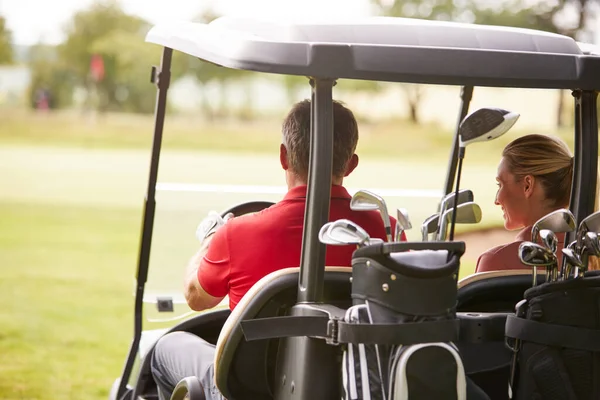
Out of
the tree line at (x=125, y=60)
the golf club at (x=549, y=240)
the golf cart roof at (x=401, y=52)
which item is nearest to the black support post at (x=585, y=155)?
the golf cart roof at (x=401, y=52)

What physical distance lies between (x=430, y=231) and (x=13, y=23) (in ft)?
113

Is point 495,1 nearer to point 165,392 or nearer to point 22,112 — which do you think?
point 22,112

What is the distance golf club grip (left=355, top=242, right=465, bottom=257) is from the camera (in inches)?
73.0

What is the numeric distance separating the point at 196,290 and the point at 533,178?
0.98 m

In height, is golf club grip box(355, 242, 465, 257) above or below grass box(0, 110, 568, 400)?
above

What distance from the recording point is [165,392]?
2682 millimetres

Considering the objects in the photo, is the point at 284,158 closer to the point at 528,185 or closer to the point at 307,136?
the point at 307,136

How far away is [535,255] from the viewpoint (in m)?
2.05

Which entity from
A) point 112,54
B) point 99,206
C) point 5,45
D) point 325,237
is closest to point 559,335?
point 325,237

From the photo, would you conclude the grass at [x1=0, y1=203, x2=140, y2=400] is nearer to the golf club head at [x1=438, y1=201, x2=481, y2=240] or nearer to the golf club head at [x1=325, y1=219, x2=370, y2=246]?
the golf club head at [x1=438, y1=201, x2=481, y2=240]

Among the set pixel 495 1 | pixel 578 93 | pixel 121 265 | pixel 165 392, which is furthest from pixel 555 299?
pixel 495 1

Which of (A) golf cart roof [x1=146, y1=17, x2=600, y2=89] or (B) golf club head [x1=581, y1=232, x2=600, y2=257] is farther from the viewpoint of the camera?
(B) golf club head [x1=581, y1=232, x2=600, y2=257]

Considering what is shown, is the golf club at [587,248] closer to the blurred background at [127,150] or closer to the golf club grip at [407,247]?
the golf club grip at [407,247]

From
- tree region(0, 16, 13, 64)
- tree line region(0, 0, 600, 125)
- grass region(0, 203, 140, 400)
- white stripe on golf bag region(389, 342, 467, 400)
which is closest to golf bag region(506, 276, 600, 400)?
white stripe on golf bag region(389, 342, 467, 400)
